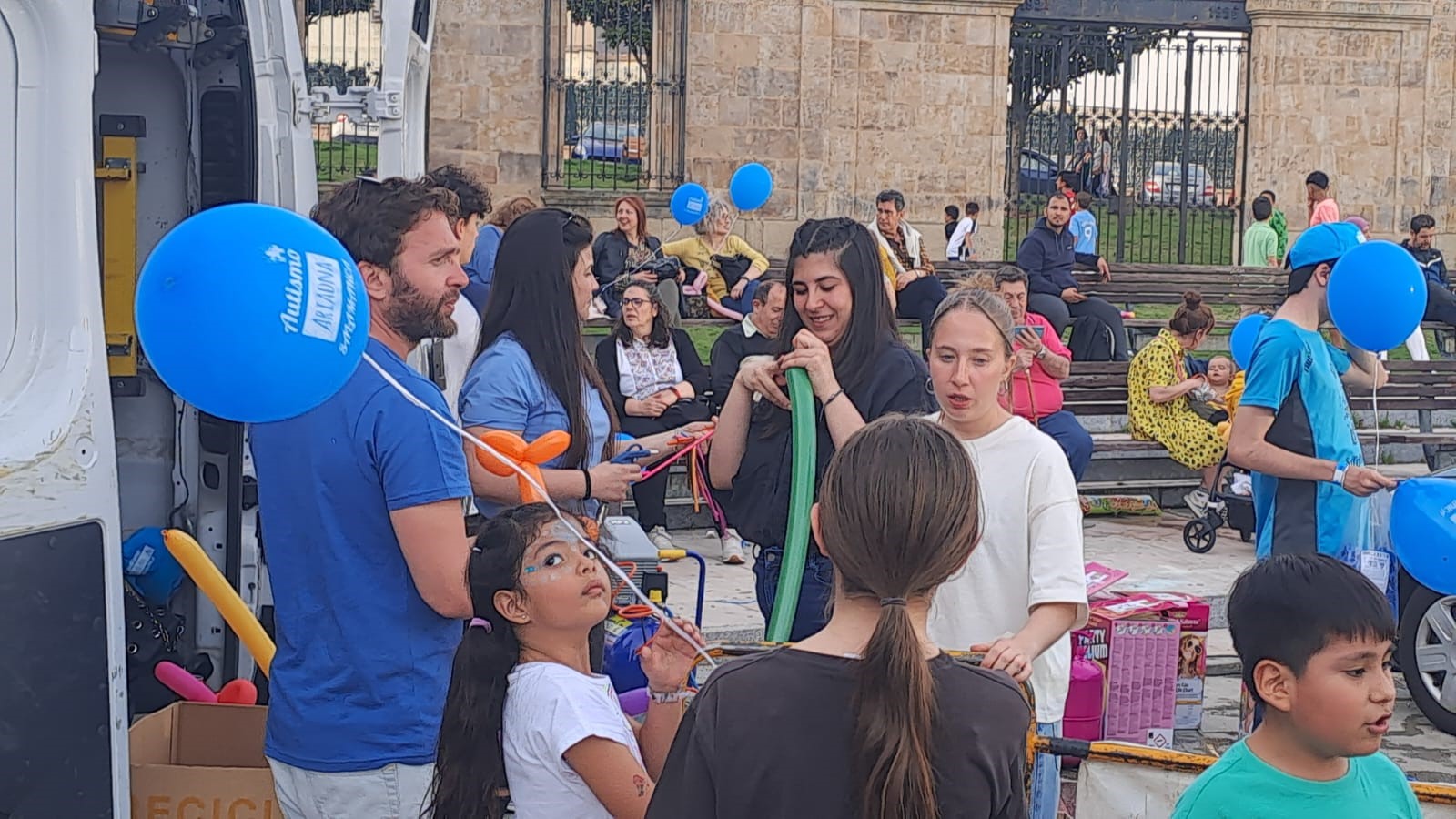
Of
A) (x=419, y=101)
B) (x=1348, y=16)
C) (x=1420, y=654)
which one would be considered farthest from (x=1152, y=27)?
(x=419, y=101)

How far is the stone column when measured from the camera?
70.5ft

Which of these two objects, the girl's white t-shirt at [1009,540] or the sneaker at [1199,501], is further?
the sneaker at [1199,501]

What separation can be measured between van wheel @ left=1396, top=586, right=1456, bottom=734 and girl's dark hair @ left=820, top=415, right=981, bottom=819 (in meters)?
5.35

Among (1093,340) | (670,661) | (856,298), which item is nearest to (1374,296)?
(856,298)

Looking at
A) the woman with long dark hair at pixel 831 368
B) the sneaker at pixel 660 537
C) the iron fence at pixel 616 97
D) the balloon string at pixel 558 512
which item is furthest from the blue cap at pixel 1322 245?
the iron fence at pixel 616 97

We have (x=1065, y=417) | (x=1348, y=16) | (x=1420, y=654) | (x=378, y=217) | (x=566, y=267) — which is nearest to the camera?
(x=378, y=217)

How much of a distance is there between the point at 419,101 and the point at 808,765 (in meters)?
4.18

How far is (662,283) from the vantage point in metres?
11.3

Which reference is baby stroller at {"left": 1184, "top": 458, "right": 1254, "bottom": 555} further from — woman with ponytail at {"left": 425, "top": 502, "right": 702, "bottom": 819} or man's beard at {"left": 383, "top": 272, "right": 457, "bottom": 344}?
woman with ponytail at {"left": 425, "top": 502, "right": 702, "bottom": 819}

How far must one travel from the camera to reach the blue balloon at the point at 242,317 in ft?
8.96

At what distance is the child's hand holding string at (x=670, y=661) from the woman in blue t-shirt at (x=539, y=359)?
39.1 inches

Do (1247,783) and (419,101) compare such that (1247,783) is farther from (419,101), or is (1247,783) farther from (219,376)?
(419,101)

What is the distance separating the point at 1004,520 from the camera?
3.56m

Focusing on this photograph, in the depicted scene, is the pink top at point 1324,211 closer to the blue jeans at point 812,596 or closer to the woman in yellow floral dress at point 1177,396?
the woman in yellow floral dress at point 1177,396
